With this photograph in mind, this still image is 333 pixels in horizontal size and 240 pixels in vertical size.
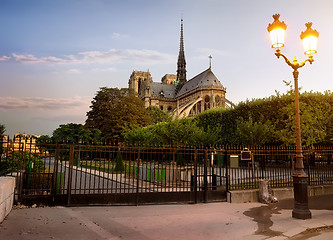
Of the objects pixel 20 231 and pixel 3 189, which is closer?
pixel 20 231

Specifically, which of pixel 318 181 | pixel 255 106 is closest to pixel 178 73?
pixel 255 106

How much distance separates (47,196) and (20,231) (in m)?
2.35

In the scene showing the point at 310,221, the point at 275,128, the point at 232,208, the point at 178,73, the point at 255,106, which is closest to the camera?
the point at 310,221

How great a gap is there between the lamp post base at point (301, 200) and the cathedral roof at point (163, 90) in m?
100.0

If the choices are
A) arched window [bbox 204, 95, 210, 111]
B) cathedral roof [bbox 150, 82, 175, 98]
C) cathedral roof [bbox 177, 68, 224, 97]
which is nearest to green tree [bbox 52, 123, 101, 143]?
arched window [bbox 204, 95, 210, 111]

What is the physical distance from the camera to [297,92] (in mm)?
7320

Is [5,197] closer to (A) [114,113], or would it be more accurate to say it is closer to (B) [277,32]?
(B) [277,32]

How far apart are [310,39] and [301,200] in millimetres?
4400

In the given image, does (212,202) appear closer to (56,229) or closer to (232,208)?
(232,208)

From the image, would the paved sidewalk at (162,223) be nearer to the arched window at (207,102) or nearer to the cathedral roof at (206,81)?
the arched window at (207,102)

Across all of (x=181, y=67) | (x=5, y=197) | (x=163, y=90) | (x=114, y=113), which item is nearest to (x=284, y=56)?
(x=5, y=197)

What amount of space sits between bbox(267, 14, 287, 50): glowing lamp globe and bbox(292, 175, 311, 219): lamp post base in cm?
358

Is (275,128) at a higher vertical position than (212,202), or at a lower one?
higher

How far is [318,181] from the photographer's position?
38.1 feet
